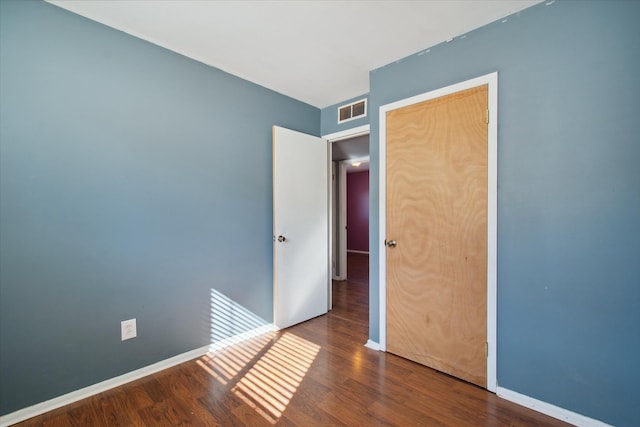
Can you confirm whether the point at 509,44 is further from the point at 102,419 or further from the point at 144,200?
the point at 102,419

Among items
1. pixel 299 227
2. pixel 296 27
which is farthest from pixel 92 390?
pixel 296 27

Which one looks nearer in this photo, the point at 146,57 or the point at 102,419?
the point at 102,419

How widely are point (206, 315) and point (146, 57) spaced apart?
207 centimetres

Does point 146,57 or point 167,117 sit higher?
point 146,57

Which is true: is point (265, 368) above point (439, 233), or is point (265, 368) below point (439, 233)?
below

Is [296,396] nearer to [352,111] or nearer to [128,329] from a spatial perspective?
[128,329]

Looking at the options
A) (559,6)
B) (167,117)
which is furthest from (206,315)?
(559,6)

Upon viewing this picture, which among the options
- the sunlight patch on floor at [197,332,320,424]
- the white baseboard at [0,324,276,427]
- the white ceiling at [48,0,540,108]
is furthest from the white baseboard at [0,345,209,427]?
the white ceiling at [48,0,540,108]

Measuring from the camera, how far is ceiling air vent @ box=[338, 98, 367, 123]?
2.91 metres

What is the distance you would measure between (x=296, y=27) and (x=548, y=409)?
2885 millimetres

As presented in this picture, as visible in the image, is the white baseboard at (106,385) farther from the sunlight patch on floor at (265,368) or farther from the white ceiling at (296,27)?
the white ceiling at (296,27)

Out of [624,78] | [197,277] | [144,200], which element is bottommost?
[197,277]

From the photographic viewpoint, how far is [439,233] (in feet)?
6.70

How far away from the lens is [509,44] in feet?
5.75
